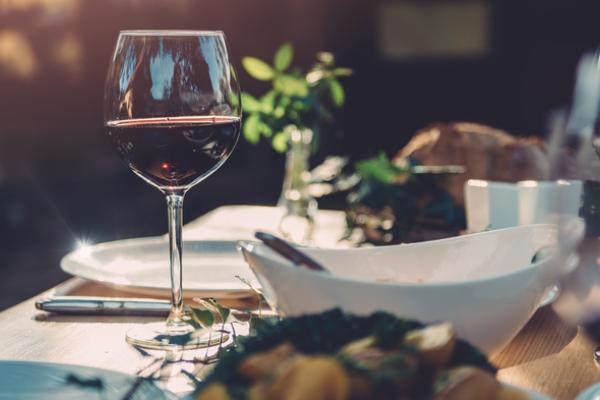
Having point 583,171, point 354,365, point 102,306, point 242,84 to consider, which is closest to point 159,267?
point 102,306

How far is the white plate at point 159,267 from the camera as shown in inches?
37.1

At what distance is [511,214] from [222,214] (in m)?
0.73

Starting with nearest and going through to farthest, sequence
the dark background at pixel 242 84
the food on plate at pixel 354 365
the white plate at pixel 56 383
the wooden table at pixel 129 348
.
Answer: the food on plate at pixel 354 365 → the white plate at pixel 56 383 → the wooden table at pixel 129 348 → the dark background at pixel 242 84

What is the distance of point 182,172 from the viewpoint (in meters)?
0.87

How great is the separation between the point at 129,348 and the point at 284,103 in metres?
0.63

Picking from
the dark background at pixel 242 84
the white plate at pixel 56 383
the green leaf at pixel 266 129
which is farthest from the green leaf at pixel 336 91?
the dark background at pixel 242 84

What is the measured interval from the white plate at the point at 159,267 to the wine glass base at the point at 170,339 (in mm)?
108

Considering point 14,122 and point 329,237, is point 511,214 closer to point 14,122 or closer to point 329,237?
point 329,237

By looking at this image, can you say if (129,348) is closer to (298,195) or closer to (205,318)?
(205,318)

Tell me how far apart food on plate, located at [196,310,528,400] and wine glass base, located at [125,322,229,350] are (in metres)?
0.24

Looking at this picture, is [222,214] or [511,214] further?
[222,214]

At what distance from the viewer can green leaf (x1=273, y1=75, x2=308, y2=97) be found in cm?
135

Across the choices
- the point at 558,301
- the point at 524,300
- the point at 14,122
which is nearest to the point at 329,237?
the point at 558,301

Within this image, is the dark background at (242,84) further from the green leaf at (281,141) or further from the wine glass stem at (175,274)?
the wine glass stem at (175,274)
